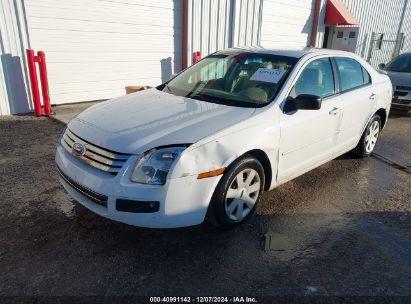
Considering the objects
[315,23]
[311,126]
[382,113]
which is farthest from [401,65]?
[311,126]

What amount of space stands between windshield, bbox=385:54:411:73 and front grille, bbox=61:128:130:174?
8297mm

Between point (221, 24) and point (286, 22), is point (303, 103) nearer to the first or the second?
point (221, 24)

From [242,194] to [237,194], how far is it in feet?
0.24

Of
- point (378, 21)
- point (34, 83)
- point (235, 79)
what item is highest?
point (378, 21)

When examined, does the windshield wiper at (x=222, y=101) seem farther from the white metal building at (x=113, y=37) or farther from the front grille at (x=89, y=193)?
the white metal building at (x=113, y=37)

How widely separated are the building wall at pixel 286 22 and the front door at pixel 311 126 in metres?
7.88

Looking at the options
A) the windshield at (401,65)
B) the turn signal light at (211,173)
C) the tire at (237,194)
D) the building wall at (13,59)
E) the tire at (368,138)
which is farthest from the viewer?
the windshield at (401,65)

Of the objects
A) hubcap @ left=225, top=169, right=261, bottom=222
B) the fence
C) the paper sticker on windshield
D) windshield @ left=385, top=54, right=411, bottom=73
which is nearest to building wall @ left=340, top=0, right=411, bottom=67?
the fence

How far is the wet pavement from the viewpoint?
246cm

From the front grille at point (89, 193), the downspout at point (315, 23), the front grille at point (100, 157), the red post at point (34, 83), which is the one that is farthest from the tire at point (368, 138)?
the downspout at point (315, 23)

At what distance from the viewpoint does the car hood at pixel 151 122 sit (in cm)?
262

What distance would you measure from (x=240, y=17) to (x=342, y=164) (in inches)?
268

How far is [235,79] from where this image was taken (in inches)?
147

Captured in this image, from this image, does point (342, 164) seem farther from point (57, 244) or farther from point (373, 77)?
point (57, 244)
